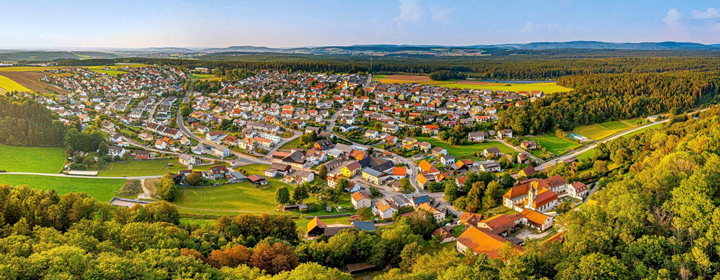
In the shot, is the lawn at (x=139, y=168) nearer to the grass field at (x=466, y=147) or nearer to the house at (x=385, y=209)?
the house at (x=385, y=209)

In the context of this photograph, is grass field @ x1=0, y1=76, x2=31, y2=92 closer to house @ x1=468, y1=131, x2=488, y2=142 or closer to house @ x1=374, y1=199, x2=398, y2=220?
house @ x1=374, y1=199, x2=398, y2=220

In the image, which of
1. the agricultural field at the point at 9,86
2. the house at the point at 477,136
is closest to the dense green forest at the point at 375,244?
the house at the point at 477,136

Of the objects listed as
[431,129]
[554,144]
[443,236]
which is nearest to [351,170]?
[443,236]

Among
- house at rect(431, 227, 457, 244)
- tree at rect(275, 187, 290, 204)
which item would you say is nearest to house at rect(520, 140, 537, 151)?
house at rect(431, 227, 457, 244)

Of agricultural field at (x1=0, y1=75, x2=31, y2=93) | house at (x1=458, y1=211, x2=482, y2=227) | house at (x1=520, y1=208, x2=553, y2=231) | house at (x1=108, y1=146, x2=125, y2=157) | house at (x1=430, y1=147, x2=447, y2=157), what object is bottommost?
house at (x1=458, y1=211, x2=482, y2=227)

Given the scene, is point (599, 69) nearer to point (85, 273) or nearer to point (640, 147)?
point (640, 147)

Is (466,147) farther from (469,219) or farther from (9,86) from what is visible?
(9,86)

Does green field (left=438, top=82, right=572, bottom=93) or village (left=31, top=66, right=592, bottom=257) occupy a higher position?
green field (left=438, top=82, right=572, bottom=93)
